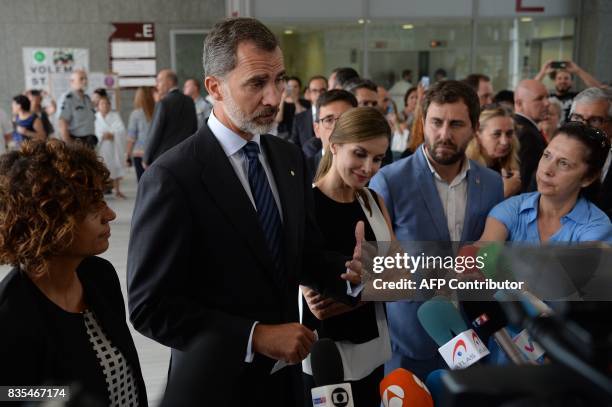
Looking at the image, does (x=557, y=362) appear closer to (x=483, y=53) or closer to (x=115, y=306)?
(x=115, y=306)

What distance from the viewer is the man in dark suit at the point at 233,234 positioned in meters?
1.54

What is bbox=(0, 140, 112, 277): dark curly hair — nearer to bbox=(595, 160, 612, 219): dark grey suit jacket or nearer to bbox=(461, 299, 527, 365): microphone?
bbox=(461, 299, 527, 365): microphone

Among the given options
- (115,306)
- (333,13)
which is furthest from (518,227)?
(333,13)

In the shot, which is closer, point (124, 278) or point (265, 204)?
point (265, 204)

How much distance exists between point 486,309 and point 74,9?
45.2 ft

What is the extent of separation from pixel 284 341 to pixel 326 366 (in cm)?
31

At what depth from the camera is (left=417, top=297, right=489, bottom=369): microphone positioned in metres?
1.59

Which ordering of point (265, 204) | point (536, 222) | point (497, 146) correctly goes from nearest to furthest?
point (265, 204)
point (536, 222)
point (497, 146)

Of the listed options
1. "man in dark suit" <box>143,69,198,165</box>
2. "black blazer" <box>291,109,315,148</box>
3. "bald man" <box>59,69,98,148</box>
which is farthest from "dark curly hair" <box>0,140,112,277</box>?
"bald man" <box>59,69,98,148</box>

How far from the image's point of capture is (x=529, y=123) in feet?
14.8

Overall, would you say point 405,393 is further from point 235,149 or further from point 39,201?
point 39,201

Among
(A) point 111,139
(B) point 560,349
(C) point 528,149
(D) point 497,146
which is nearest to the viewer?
(B) point 560,349

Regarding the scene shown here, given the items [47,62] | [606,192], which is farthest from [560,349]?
[47,62]

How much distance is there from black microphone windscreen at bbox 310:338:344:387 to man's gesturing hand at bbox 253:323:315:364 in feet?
0.84
